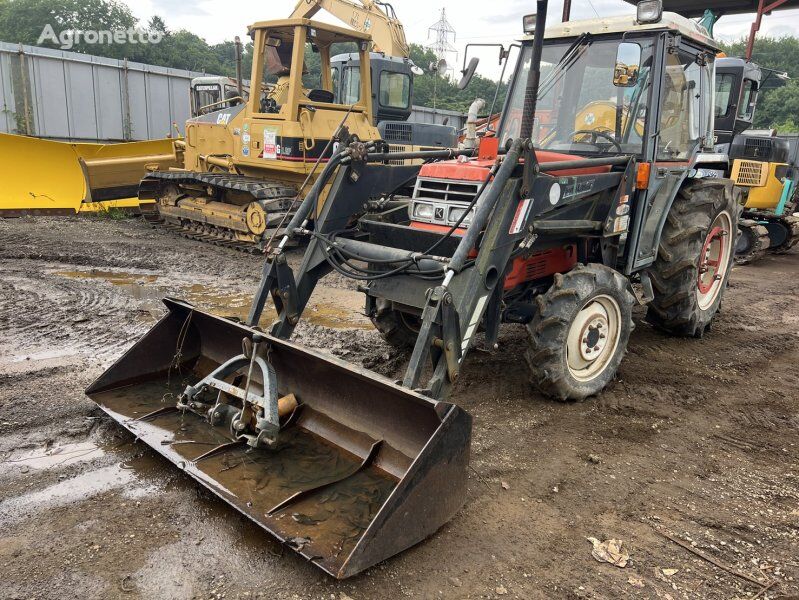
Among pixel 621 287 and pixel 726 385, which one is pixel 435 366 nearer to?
pixel 621 287

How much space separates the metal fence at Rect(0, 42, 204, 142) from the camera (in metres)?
14.8

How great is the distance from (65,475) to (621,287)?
3.61m

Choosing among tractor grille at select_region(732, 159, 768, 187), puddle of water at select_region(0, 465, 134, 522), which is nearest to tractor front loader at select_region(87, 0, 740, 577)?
puddle of water at select_region(0, 465, 134, 522)

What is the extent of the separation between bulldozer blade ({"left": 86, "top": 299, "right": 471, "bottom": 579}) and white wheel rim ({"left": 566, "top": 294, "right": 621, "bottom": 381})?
1567 mm

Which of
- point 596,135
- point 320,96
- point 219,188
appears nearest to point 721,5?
point 320,96

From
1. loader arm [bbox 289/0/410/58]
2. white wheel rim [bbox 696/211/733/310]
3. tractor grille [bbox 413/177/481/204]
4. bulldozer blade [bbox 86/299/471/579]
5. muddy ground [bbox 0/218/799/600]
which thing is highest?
loader arm [bbox 289/0/410/58]

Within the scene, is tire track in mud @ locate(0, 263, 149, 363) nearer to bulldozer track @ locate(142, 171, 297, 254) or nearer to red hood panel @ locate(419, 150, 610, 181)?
bulldozer track @ locate(142, 171, 297, 254)

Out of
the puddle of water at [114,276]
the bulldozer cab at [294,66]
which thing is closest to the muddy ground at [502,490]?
the puddle of water at [114,276]

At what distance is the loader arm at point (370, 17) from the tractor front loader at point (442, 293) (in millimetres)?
6921

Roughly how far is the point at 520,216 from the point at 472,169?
546 millimetres

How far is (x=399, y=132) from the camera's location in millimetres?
11617

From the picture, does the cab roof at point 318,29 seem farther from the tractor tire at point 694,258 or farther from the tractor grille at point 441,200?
the tractor tire at point 694,258

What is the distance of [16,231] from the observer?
31.6 feet

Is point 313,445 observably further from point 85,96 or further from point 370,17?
point 85,96
